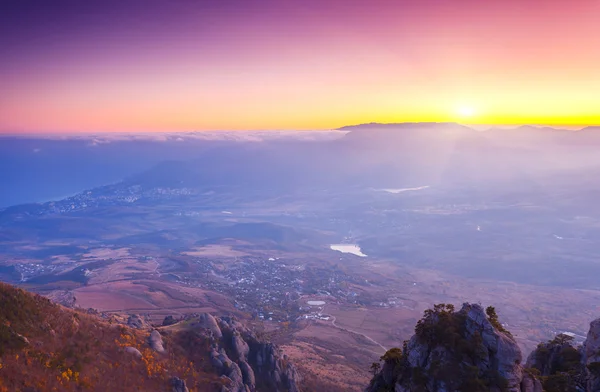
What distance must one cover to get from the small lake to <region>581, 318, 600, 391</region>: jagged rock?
445ft

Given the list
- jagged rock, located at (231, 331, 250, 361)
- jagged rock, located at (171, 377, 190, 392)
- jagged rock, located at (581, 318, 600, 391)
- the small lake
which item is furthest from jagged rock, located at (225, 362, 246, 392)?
the small lake

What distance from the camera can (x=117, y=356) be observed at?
2841 cm

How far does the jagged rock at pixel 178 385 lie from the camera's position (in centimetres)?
2870

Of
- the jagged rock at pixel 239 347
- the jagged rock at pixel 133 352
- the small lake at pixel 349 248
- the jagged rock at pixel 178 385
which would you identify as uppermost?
the jagged rock at pixel 133 352

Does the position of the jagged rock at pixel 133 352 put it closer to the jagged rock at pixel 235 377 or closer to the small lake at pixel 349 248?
the jagged rock at pixel 235 377

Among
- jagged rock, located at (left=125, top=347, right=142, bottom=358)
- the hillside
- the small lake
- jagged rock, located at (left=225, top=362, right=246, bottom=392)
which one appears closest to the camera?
the hillside

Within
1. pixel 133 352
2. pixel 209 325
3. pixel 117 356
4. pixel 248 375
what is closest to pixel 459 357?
pixel 117 356

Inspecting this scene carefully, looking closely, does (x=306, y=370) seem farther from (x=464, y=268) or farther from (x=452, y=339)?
(x=464, y=268)

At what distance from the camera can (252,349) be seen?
4216cm

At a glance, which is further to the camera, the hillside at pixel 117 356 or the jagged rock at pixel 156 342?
the jagged rock at pixel 156 342

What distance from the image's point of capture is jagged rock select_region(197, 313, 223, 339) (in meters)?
39.2

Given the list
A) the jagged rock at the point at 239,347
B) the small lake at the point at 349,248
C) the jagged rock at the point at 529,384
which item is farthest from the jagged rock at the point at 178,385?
the small lake at the point at 349,248

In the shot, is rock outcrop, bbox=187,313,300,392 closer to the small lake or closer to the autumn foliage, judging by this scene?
the autumn foliage

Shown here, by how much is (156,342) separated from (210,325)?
7.07 meters
